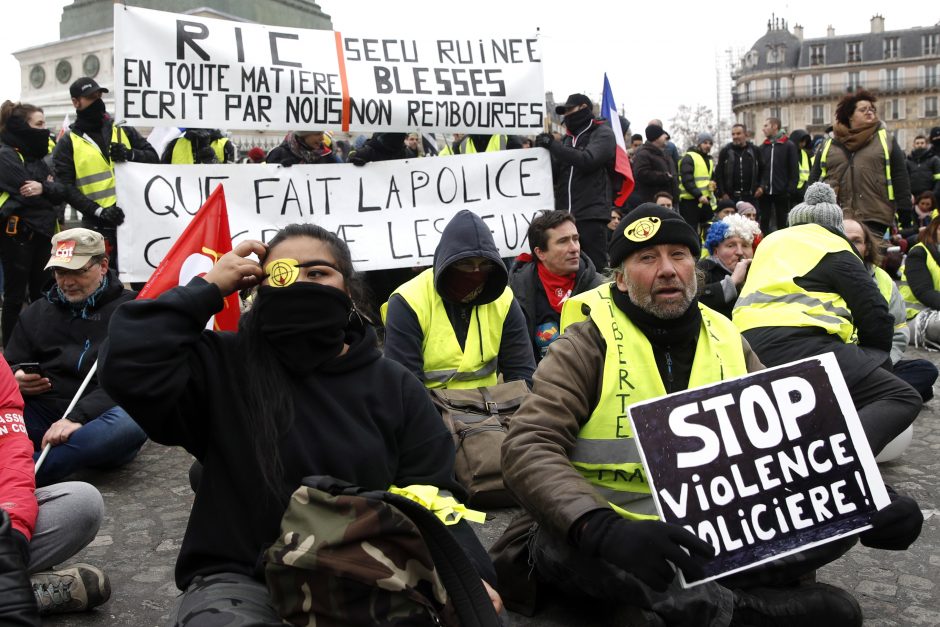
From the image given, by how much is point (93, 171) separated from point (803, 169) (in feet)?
35.9

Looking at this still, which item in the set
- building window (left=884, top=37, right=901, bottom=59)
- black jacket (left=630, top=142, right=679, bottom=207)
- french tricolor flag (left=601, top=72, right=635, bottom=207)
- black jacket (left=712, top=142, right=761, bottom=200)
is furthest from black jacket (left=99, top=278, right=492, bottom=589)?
building window (left=884, top=37, right=901, bottom=59)

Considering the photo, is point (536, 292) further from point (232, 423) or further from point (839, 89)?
point (839, 89)

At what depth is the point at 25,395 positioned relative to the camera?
17.0ft

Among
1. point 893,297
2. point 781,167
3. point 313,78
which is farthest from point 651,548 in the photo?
point 781,167

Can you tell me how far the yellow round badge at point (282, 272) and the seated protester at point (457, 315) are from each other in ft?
7.20

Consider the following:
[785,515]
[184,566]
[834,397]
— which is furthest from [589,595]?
[184,566]

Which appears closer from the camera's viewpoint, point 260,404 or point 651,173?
point 260,404

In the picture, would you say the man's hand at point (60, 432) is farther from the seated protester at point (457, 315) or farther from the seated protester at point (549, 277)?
the seated protester at point (549, 277)

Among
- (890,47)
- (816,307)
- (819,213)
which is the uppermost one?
(890,47)

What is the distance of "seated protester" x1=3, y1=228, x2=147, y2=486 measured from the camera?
17.0 ft

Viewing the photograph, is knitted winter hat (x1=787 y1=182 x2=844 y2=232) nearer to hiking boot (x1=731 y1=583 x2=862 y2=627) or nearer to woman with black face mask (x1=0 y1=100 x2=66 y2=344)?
hiking boot (x1=731 y1=583 x2=862 y2=627)

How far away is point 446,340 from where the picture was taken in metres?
5.19

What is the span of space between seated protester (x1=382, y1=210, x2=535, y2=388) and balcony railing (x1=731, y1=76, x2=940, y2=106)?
88.9 meters

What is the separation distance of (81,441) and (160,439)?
2.57 m
